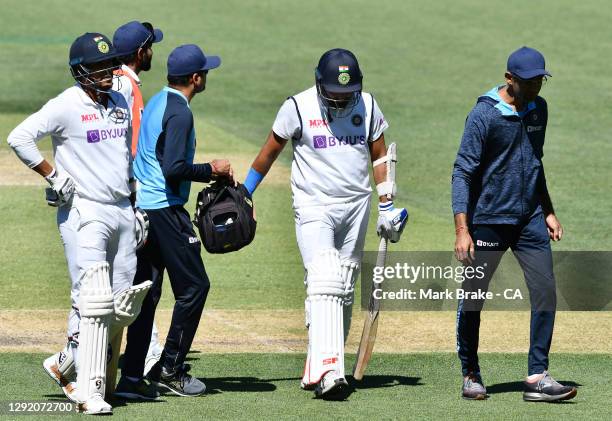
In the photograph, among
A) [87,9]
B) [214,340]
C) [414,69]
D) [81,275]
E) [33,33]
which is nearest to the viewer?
[81,275]

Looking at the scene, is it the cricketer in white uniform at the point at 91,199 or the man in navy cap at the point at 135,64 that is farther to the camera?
the man in navy cap at the point at 135,64

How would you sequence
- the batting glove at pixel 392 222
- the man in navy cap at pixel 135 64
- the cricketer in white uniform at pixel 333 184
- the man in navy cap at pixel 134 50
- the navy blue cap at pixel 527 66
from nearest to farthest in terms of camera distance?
the navy blue cap at pixel 527 66 < the cricketer in white uniform at pixel 333 184 < the batting glove at pixel 392 222 < the man in navy cap at pixel 135 64 < the man in navy cap at pixel 134 50

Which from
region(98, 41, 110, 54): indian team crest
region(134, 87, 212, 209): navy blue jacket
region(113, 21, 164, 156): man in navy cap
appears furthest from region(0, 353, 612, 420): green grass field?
region(98, 41, 110, 54): indian team crest

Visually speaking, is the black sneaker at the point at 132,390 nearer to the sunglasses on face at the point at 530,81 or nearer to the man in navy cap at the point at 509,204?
the man in navy cap at the point at 509,204

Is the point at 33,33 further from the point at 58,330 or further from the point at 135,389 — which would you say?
the point at 135,389

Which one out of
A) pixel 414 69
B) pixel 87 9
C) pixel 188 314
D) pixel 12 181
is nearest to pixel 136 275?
pixel 188 314

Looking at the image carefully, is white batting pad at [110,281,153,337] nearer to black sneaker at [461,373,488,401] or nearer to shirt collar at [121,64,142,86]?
black sneaker at [461,373,488,401]

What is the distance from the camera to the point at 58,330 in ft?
37.4

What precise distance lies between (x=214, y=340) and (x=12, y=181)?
25.6 feet

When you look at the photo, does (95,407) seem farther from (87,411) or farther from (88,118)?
(88,118)

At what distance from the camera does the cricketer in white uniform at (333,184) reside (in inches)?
358

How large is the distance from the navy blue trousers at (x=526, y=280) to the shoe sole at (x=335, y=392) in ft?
2.78

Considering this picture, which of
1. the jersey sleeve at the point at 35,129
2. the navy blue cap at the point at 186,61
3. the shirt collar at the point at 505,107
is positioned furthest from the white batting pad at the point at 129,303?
the shirt collar at the point at 505,107

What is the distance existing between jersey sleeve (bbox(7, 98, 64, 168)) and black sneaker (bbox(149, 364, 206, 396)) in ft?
5.58
